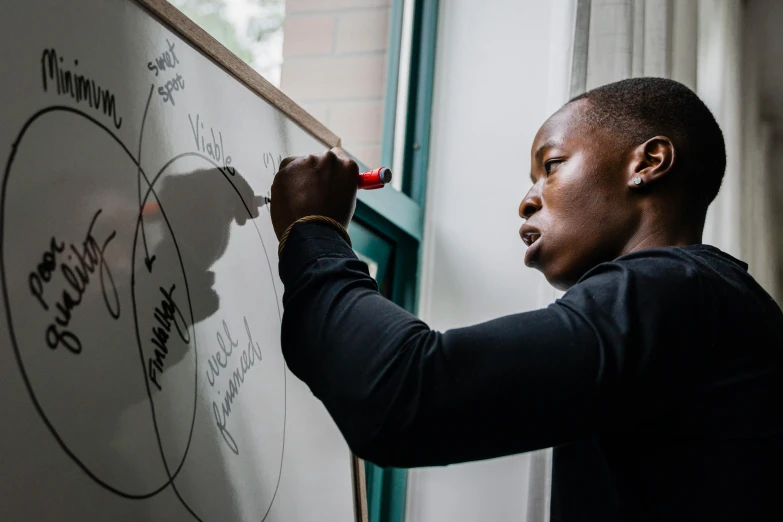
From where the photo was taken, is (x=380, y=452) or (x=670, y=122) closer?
(x=380, y=452)

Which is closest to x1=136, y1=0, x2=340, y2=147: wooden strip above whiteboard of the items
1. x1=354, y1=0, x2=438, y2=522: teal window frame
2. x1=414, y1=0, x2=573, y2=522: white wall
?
x1=354, y1=0, x2=438, y2=522: teal window frame

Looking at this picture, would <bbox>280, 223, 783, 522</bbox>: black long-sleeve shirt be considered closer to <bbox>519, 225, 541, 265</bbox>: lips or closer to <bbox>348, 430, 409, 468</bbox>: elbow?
<bbox>348, 430, 409, 468</bbox>: elbow

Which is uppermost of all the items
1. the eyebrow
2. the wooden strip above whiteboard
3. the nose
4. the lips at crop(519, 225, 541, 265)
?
the wooden strip above whiteboard

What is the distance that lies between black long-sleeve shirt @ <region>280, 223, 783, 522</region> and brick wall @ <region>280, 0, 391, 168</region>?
875 millimetres

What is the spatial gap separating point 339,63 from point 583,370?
1.16 meters

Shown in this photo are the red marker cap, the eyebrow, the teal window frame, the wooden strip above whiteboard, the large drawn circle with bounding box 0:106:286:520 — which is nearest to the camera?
the large drawn circle with bounding box 0:106:286:520

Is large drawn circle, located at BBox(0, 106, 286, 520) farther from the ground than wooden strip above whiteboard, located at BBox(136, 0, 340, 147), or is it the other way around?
wooden strip above whiteboard, located at BBox(136, 0, 340, 147)

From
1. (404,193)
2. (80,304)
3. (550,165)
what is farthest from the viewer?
(404,193)

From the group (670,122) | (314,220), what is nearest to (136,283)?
(314,220)

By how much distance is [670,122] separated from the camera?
0.98 meters

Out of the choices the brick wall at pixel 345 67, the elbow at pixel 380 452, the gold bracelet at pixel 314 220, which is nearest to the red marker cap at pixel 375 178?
the gold bracelet at pixel 314 220

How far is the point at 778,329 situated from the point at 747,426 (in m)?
0.11

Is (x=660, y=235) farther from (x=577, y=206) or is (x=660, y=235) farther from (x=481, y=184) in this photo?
(x=481, y=184)

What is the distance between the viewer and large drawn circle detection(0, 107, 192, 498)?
59cm
